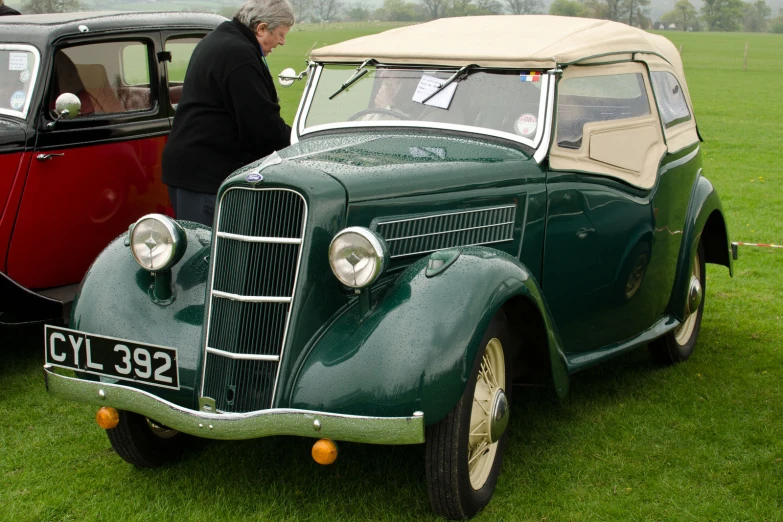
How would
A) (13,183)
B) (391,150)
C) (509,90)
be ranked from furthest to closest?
(13,183)
(509,90)
(391,150)

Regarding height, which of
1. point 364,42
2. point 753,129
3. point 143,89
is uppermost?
point 364,42

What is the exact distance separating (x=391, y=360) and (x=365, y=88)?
1949mm

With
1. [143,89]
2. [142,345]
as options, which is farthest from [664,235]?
[143,89]

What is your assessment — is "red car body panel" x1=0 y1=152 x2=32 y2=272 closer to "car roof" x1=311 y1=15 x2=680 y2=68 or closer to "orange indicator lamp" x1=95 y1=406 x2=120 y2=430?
"car roof" x1=311 y1=15 x2=680 y2=68

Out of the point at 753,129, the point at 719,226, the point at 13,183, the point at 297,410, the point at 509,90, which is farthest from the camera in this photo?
the point at 753,129

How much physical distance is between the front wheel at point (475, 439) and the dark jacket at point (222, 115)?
1982mm

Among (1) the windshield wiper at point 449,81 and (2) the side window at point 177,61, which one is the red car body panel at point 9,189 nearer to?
(2) the side window at point 177,61

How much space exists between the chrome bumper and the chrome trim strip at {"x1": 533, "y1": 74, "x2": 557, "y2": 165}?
1645mm

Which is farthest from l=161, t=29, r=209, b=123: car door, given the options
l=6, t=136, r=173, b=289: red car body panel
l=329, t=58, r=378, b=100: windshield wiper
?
l=329, t=58, r=378, b=100: windshield wiper

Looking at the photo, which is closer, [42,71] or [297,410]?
[297,410]

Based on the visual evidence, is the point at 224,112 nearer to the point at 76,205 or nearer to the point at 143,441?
the point at 76,205

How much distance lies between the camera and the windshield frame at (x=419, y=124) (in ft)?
14.4

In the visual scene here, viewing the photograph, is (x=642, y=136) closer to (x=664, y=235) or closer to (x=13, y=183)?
(x=664, y=235)

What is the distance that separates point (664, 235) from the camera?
513 cm
